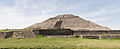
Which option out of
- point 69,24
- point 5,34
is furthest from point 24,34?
point 69,24

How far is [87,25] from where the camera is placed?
4428 centimetres

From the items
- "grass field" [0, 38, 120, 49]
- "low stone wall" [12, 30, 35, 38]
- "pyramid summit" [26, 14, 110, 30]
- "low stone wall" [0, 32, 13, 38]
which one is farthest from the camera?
"pyramid summit" [26, 14, 110, 30]

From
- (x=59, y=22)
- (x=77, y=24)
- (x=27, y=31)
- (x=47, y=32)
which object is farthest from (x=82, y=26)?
(x=27, y=31)

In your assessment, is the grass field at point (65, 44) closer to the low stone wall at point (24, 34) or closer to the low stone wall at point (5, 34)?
the low stone wall at point (24, 34)

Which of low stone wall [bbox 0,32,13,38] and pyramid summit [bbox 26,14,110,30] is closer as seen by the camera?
low stone wall [bbox 0,32,13,38]

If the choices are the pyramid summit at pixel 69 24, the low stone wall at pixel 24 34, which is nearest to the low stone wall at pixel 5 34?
the low stone wall at pixel 24 34

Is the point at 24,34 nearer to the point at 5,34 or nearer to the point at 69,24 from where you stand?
the point at 5,34

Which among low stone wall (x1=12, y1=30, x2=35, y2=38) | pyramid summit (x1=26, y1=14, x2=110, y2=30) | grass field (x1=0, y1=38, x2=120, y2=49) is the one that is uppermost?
pyramid summit (x1=26, y1=14, x2=110, y2=30)

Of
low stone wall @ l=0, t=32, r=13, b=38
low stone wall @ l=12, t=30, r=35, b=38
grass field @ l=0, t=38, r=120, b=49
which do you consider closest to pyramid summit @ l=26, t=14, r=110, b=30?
low stone wall @ l=12, t=30, r=35, b=38

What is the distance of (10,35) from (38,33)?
5978mm

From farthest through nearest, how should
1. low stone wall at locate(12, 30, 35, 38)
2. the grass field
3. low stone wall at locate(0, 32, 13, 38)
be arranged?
1. low stone wall at locate(12, 30, 35, 38)
2. low stone wall at locate(0, 32, 13, 38)
3. the grass field

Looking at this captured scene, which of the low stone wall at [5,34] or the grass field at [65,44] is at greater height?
the low stone wall at [5,34]

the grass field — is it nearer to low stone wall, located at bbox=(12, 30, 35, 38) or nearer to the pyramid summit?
low stone wall, located at bbox=(12, 30, 35, 38)

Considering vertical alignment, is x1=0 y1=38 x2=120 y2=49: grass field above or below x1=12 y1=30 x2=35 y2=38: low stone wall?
below
